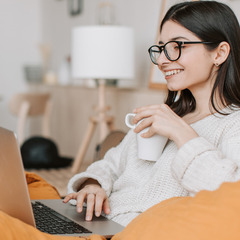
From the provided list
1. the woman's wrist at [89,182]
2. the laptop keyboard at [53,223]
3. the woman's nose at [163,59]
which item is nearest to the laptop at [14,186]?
the laptop keyboard at [53,223]

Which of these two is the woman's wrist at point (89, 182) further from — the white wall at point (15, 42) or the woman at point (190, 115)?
the white wall at point (15, 42)

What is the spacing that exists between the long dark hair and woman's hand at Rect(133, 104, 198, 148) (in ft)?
0.64

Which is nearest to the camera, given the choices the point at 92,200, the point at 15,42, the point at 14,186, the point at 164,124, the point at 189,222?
the point at 189,222

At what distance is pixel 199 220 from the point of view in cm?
81

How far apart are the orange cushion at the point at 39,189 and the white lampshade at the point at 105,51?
1424 mm

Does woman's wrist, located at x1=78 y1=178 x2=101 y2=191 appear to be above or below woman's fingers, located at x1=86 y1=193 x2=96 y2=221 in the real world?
below

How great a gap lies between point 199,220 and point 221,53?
0.59 meters

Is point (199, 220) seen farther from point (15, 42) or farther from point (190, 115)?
point (15, 42)

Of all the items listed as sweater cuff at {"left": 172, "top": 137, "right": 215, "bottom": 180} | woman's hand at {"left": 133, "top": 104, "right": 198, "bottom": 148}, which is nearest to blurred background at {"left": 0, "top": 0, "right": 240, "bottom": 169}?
woman's hand at {"left": 133, "top": 104, "right": 198, "bottom": 148}

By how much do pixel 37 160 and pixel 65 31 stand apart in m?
2.02

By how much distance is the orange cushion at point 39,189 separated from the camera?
1514 millimetres

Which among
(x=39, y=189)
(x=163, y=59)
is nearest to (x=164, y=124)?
(x=163, y=59)

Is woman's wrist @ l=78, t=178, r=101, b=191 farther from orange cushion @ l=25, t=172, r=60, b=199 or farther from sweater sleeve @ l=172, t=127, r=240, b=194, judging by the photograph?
sweater sleeve @ l=172, t=127, r=240, b=194

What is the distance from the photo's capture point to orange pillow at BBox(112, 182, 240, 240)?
798mm
